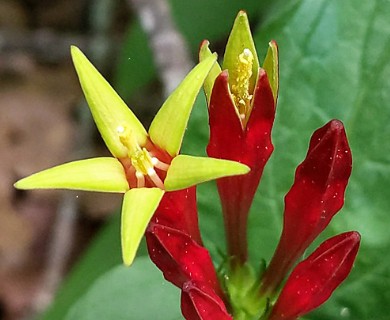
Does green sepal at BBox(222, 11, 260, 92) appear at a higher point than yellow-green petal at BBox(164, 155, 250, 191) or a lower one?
higher

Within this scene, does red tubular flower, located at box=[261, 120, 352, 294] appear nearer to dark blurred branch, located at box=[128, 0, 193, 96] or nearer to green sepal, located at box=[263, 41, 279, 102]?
green sepal, located at box=[263, 41, 279, 102]

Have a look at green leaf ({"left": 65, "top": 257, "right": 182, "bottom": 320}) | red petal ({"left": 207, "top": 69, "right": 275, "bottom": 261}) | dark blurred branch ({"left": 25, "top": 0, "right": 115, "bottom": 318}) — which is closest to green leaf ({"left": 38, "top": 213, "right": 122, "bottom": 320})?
dark blurred branch ({"left": 25, "top": 0, "right": 115, "bottom": 318})

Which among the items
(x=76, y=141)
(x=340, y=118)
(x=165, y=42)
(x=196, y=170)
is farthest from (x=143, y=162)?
(x=76, y=141)

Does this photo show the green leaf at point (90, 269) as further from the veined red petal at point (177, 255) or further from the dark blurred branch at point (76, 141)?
the veined red petal at point (177, 255)

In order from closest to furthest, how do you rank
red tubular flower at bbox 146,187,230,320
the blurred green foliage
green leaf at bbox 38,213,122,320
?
red tubular flower at bbox 146,187,230,320 < the blurred green foliage < green leaf at bbox 38,213,122,320

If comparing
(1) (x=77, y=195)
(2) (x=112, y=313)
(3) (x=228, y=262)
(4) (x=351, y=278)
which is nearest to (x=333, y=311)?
(4) (x=351, y=278)

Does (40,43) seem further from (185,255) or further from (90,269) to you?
(185,255)

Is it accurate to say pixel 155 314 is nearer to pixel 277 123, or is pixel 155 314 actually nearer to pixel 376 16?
pixel 277 123

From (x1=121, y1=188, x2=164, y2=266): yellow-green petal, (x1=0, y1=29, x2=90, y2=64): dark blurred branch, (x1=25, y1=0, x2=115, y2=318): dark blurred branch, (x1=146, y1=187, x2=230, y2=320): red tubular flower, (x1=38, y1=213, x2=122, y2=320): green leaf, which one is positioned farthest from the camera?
(x1=0, y1=29, x2=90, y2=64): dark blurred branch

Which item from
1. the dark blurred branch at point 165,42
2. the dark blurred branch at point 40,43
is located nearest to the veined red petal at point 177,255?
the dark blurred branch at point 165,42
